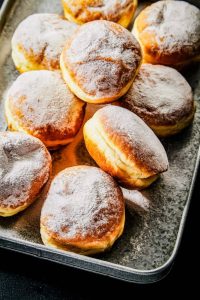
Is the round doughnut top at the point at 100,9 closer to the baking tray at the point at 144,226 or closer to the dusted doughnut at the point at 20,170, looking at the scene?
the baking tray at the point at 144,226

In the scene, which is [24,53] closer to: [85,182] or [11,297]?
[85,182]

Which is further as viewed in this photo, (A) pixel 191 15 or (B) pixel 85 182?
(A) pixel 191 15

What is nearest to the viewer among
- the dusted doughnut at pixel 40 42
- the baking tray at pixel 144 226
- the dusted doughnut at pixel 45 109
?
the baking tray at pixel 144 226

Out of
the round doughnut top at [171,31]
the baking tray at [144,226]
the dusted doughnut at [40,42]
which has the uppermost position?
the round doughnut top at [171,31]

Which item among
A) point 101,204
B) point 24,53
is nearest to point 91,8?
point 24,53

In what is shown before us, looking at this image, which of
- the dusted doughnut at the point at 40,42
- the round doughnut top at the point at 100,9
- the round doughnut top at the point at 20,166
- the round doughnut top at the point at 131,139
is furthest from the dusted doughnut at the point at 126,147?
the round doughnut top at the point at 100,9

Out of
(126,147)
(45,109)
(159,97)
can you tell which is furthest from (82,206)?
(159,97)

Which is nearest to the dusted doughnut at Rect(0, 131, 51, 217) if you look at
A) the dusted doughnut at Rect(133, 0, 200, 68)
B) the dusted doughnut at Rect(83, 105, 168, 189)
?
the dusted doughnut at Rect(83, 105, 168, 189)
